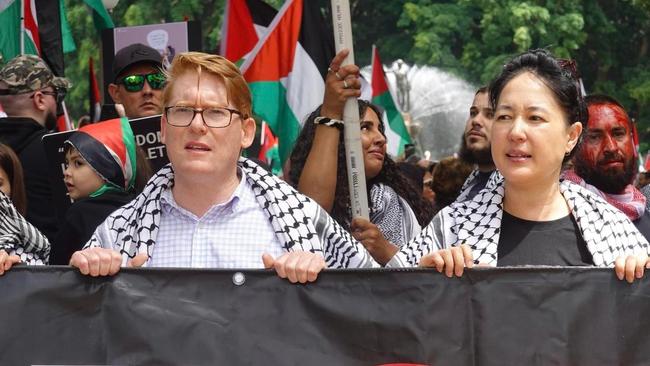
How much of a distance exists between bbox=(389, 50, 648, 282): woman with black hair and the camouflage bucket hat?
3.10 meters

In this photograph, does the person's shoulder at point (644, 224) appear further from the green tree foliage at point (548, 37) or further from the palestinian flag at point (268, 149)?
the green tree foliage at point (548, 37)

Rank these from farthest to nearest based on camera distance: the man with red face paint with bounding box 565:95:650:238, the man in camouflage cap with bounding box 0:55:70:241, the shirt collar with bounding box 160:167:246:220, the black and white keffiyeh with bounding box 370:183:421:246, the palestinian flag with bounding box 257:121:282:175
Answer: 1. the palestinian flag with bounding box 257:121:282:175
2. the man in camouflage cap with bounding box 0:55:70:241
3. the black and white keffiyeh with bounding box 370:183:421:246
4. the man with red face paint with bounding box 565:95:650:238
5. the shirt collar with bounding box 160:167:246:220

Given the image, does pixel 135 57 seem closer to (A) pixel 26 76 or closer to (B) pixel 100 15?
(A) pixel 26 76

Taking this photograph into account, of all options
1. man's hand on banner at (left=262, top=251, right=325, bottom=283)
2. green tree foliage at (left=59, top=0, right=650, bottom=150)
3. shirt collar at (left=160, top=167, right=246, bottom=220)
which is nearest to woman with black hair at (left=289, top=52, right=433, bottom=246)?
shirt collar at (left=160, top=167, right=246, bottom=220)

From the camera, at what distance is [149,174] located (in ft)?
17.2

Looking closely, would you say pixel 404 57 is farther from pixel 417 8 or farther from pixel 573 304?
pixel 573 304

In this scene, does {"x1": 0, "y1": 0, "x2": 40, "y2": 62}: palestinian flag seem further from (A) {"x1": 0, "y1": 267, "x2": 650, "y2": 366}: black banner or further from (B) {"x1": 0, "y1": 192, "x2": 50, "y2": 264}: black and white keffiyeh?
(A) {"x1": 0, "y1": 267, "x2": 650, "y2": 366}: black banner

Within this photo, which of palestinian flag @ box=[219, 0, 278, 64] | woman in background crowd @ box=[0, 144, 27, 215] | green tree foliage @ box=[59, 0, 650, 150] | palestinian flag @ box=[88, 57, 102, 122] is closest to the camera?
woman in background crowd @ box=[0, 144, 27, 215]

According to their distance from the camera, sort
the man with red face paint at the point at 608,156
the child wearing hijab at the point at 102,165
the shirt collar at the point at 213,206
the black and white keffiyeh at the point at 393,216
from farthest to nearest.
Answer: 1. the black and white keffiyeh at the point at 393,216
2. the man with red face paint at the point at 608,156
3. the child wearing hijab at the point at 102,165
4. the shirt collar at the point at 213,206

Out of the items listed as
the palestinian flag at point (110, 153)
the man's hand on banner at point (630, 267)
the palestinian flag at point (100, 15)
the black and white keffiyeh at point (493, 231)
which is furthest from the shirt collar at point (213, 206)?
the palestinian flag at point (100, 15)

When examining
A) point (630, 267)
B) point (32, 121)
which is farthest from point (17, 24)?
point (630, 267)

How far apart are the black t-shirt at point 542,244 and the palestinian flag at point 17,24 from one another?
481cm

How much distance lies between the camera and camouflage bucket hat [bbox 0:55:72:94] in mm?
6379

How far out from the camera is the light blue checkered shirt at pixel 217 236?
3916mm
